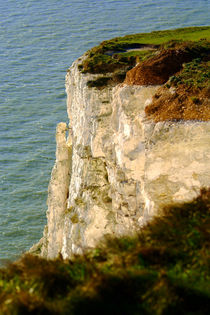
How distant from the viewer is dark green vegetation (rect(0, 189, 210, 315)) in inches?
372

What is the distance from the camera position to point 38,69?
74.9m

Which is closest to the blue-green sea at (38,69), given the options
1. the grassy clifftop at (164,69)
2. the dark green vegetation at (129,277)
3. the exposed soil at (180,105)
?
the grassy clifftop at (164,69)

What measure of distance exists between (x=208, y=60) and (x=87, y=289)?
54.4 ft

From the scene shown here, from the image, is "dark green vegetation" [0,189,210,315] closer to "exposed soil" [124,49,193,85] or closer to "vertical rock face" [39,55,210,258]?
"vertical rock face" [39,55,210,258]

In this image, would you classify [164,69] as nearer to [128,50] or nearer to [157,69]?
[157,69]

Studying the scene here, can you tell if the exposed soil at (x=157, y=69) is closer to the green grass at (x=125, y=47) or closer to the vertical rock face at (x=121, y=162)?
the vertical rock face at (x=121, y=162)

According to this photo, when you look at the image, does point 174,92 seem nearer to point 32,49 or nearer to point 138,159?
point 138,159

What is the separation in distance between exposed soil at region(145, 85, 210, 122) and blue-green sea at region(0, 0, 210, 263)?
24.6 metres

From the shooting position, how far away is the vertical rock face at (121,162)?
17.3m

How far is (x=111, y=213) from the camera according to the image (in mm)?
22953

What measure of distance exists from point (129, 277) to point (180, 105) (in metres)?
10.4

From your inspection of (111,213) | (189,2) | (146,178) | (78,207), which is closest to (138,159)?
(146,178)

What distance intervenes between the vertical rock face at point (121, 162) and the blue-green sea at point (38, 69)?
57.1 feet

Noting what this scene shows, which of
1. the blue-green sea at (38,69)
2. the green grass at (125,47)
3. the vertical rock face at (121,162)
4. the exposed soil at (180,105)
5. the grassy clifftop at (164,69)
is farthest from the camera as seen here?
the blue-green sea at (38,69)
